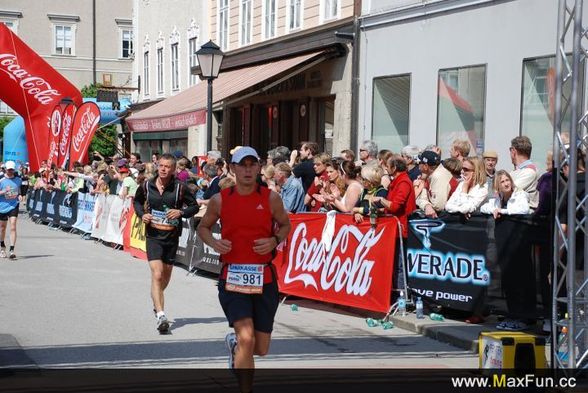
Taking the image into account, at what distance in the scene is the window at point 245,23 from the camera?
26.6 m

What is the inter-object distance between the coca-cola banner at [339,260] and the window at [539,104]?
182 inches

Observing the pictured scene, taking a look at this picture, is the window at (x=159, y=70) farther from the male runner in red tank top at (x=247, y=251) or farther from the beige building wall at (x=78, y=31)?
the male runner in red tank top at (x=247, y=251)

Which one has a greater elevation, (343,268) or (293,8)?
(293,8)

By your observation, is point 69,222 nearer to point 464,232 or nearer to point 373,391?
point 464,232

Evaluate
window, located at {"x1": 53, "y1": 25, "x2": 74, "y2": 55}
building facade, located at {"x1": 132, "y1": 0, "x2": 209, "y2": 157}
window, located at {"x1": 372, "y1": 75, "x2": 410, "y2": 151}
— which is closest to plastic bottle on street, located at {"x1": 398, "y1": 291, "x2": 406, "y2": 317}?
window, located at {"x1": 372, "y1": 75, "x2": 410, "y2": 151}

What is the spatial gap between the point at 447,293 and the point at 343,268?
1.48 metres

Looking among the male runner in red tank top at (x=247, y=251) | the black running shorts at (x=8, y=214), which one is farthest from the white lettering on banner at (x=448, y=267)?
the black running shorts at (x=8, y=214)

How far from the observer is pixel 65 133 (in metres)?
26.9

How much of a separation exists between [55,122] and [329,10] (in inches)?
401

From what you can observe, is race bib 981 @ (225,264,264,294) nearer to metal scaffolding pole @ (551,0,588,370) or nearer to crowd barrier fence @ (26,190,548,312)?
metal scaffolding pole @ (551,0,588,370)

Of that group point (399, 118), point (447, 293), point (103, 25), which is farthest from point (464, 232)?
point (103, 25)

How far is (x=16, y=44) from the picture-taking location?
27.9 m

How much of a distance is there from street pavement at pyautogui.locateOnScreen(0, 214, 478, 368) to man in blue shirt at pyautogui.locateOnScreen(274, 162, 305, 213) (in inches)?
50.9

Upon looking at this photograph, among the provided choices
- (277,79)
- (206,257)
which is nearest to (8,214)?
(206,257)
